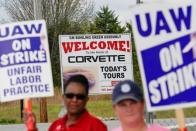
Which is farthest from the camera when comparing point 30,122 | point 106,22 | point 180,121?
point 106,22

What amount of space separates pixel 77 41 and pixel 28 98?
42.9 feet

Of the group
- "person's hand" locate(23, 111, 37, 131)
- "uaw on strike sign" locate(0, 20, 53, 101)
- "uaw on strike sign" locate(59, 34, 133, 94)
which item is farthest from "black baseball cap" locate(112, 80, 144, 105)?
"uaw on strike sign" locate(59, 34, 133, 94)

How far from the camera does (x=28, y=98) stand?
5.38 metres

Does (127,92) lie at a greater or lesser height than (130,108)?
greater

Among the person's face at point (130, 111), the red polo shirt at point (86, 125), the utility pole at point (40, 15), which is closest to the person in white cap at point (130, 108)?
the person's face at point (130, 111)

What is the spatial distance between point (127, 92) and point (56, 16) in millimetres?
44331

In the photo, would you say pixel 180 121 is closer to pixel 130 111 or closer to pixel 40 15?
pixel 130 111

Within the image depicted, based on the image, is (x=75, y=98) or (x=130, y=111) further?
(x=75, y=98)

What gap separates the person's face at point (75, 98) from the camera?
4.69 m

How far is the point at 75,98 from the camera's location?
4680mm

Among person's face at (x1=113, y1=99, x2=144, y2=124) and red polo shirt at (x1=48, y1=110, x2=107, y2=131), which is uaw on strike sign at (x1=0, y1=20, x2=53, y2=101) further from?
person's face at (x1=113, y1=99, x2=144, y2=124)

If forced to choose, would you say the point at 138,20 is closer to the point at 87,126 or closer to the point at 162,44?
the point at 162,44

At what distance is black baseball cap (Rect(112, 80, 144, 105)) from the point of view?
4035mm

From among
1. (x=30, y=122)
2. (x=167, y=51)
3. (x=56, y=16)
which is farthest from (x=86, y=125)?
(x=56, y=16)
